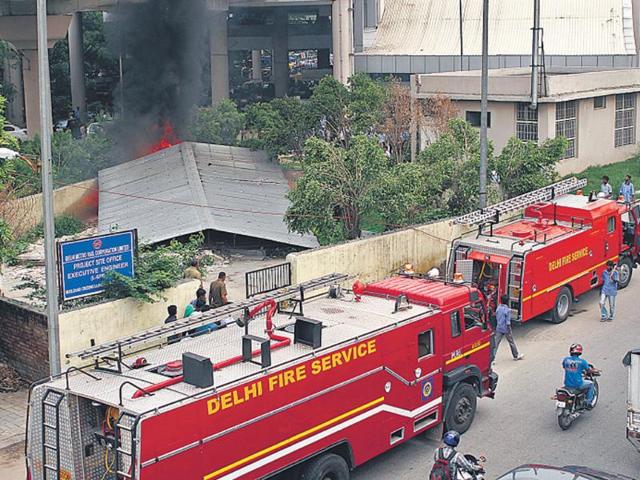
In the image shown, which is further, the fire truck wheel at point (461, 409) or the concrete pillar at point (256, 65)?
the concrete pillar at point (256, 65)

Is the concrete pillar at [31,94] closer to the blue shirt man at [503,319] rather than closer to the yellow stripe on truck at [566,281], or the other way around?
the yellow stripe on truck at [566,281]

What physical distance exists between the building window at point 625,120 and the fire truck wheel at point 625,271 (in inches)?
642

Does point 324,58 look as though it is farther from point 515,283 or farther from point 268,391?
point 268,391

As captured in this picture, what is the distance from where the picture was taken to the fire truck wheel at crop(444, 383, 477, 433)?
14383mm

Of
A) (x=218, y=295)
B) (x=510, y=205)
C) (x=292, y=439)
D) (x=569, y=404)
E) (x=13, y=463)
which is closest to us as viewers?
(x=292, y=439)

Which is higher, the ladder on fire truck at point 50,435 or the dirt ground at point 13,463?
the ladder on fire truck at point 50,435

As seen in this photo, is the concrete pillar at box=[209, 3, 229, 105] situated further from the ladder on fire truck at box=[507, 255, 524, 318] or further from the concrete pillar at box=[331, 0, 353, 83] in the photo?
the ladder on fire truck at box=[507, 255, 524, 318]

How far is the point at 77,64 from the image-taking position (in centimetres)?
6103

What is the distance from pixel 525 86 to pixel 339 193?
13.1 m

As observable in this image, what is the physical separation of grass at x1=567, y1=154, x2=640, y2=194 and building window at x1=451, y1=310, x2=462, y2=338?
19828 millimetres

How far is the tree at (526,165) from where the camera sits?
2602 centimetres

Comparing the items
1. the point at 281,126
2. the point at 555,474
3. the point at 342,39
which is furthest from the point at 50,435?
the point at 342,39

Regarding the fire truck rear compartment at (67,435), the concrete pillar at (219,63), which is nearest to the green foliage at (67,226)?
the fire truck rear compartment at (67,435)

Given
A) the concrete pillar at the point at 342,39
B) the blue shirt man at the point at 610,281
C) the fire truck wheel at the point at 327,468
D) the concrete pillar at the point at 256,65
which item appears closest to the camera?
the fire truck wheel at the point at 327,468
